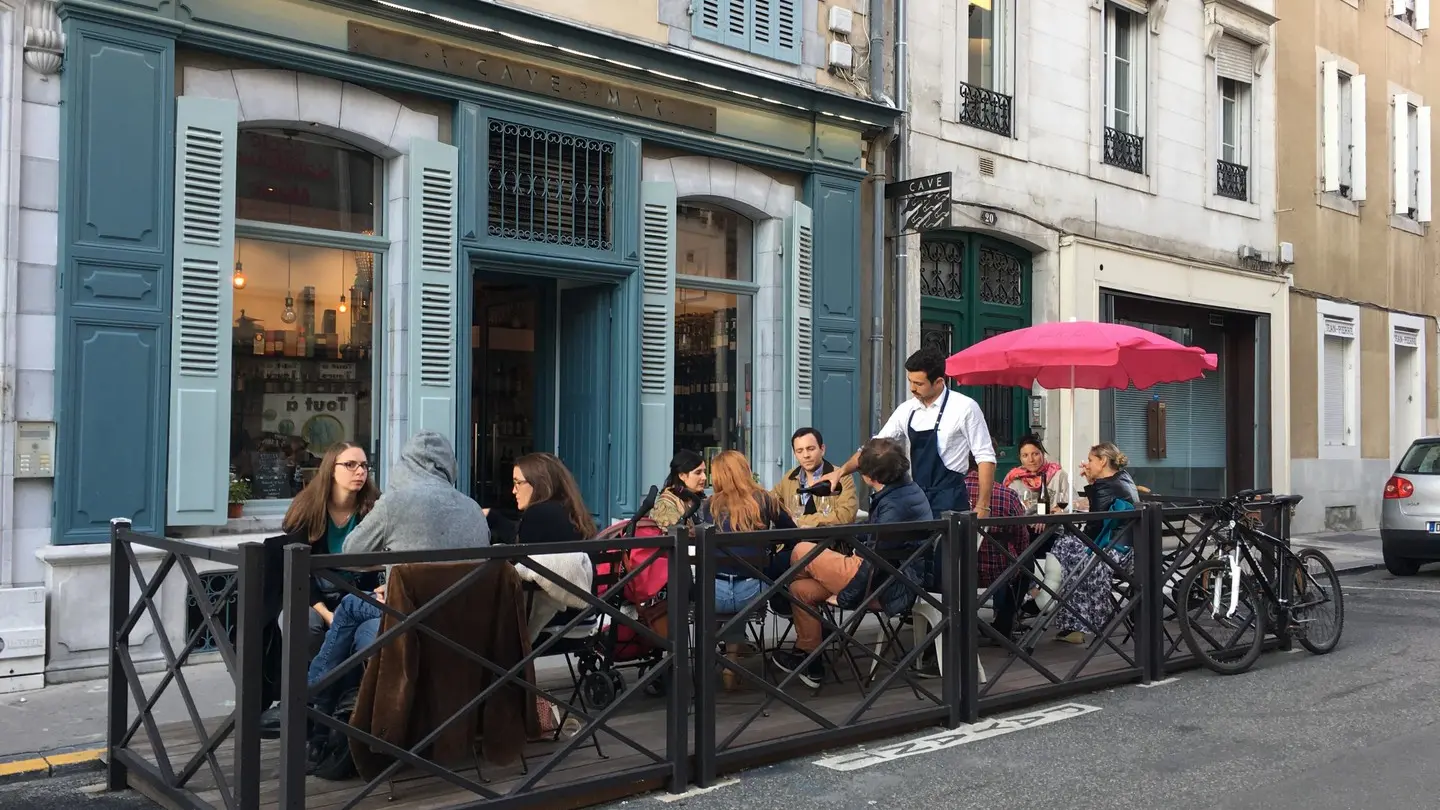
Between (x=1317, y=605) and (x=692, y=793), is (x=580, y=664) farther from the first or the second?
(x=1317, y=605)

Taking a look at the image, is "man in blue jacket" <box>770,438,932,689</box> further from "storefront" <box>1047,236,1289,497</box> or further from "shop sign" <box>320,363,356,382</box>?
"storefront" <box>1047,236,1289,497</box>

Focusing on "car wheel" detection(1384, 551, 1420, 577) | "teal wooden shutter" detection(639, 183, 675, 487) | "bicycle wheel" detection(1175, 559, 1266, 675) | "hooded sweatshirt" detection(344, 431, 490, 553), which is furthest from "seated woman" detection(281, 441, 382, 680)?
"car wheel" detection(1384, 551, 1420, 577)

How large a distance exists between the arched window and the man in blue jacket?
362 centimetres

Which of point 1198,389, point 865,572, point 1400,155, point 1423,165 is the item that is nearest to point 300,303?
point 865,572

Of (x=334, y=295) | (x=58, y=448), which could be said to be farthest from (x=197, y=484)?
(x=334, y=295)

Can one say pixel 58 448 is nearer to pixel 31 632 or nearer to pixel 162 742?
pixel 31 632

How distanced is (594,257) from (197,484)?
3.32 metres

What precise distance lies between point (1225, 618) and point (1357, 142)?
13.2 meters

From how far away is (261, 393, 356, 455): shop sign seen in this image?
26.6ft

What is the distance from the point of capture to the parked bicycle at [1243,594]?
7.37 m

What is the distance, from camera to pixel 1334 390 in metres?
18.0

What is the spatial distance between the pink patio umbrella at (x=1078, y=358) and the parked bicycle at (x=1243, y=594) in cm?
144

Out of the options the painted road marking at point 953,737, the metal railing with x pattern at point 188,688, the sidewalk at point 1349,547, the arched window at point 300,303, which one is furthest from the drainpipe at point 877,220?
the metal railing with x pattern at point 188,688

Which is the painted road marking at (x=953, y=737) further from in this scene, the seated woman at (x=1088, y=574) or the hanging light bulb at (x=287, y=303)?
the hanging light bulb at (x=287, y=303)
